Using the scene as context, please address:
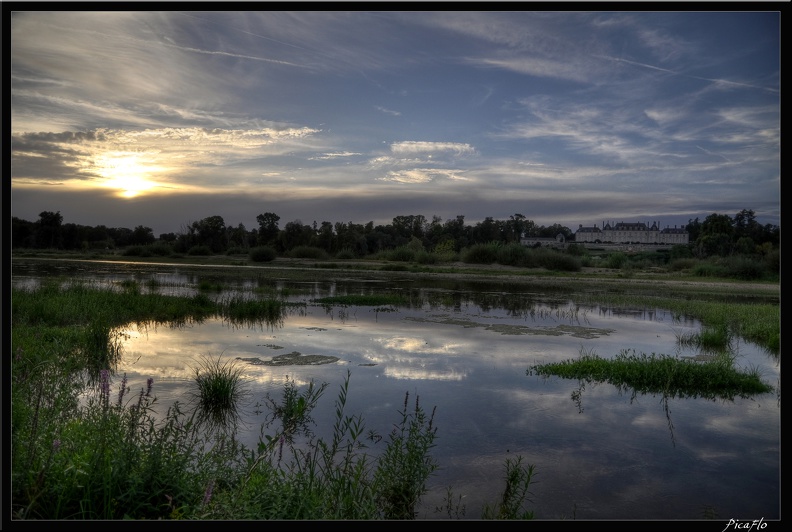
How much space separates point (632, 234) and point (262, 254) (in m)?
24.9

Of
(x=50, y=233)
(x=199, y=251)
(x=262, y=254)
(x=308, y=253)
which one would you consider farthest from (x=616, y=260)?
(x=50, y=233)

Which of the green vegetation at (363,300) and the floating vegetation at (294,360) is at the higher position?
the green vegetation at (363,300)

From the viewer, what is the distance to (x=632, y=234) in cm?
3575

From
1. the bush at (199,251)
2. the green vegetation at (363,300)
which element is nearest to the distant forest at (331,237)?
the bush at (199,251)

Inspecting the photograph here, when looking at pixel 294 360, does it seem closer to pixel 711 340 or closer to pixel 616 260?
pixel 711 340

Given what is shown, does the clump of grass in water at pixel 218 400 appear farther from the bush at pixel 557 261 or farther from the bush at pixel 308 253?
the bush at pixel 308 253

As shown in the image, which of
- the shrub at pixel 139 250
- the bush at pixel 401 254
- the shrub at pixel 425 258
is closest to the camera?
the shrub at pixel 139 250

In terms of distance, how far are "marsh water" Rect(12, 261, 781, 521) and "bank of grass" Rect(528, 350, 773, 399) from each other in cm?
28

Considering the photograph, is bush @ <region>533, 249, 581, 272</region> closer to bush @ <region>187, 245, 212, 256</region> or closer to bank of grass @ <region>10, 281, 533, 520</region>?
bush @ <region>187, 245, 212, 256</region>

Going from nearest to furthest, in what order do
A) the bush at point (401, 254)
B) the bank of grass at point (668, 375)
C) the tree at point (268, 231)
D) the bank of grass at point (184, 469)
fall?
1. the bank of grass at point (184, 469)
2. the bank of grass at point (668, 375)
3. the tree at point (268, 231)
4. the bush at point (401, 254)

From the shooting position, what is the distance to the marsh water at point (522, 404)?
18.2 feet

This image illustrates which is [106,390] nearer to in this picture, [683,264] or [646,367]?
[646,367]

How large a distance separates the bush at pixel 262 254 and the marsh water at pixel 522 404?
83.6ft
